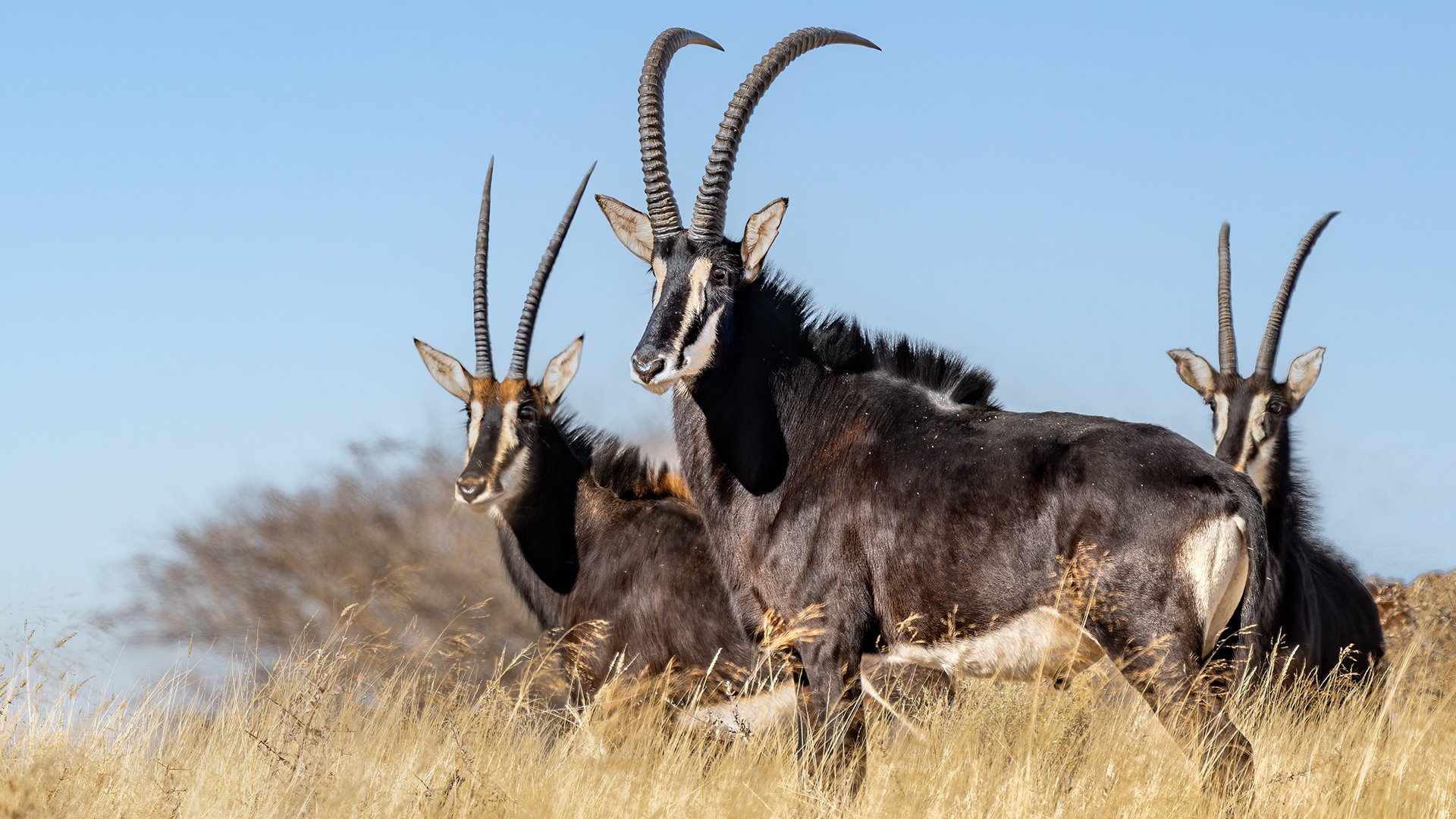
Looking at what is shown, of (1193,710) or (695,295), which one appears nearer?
(1193,710)

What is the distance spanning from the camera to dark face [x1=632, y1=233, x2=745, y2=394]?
5.68 metres

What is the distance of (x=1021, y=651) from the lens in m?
5.31

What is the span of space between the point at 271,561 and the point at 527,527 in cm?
735

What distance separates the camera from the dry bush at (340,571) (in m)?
14.2

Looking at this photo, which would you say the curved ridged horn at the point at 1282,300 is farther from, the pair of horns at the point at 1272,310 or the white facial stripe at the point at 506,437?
the white facial stripe at the point at 506,437

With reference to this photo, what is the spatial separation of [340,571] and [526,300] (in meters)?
6.20

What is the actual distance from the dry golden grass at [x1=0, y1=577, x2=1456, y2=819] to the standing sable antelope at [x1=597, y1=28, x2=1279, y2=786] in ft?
0.97

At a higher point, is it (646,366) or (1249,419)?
(1249,419)

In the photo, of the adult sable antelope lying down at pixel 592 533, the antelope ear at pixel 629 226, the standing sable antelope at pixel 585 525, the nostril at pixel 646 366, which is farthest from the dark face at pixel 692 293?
the standing sable antelope at pixel 585 525

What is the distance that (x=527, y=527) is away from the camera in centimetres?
859

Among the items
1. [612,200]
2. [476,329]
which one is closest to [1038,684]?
[612,200]

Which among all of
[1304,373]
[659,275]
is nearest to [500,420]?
[659,275]

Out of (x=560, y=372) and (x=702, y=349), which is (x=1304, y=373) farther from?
(x=702, y=349)

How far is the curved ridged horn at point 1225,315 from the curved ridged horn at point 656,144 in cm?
510
